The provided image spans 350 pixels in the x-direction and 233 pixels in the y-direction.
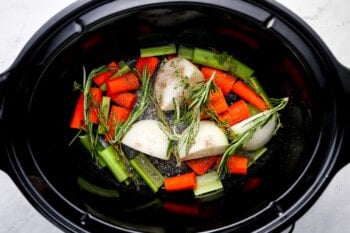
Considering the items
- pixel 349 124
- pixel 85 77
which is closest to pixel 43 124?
pixel 85 77

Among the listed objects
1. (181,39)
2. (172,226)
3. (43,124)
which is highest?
(181,39)

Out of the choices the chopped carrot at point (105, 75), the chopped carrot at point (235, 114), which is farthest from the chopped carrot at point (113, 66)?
the chopped carrot at point (235, 114)

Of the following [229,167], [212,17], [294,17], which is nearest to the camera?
[294,17]

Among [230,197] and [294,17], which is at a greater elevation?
[294,17]

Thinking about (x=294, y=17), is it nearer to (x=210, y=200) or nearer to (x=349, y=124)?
(x=349, y=124)

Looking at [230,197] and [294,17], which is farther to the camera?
[230,197]

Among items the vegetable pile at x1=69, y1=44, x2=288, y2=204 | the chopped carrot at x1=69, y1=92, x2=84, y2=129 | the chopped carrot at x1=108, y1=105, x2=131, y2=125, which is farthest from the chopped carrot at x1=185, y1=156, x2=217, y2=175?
the chopped carrot at x1=69, y1=92, x2=84, y2=129

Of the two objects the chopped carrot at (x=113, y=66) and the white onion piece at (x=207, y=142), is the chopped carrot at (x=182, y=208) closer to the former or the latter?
the white onion piece at (x=207, y=142)
